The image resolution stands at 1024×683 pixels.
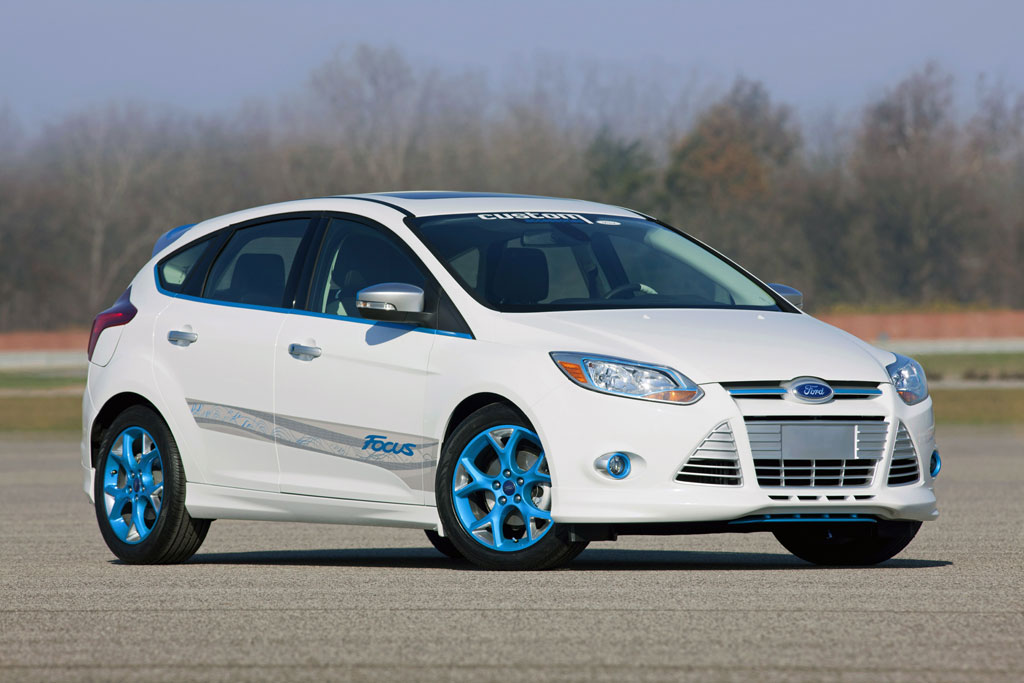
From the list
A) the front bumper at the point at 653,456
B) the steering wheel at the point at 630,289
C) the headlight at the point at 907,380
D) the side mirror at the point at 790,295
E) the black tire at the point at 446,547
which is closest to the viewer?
the front bumper at the point at 653,456

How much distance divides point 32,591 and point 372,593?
1.60 metres

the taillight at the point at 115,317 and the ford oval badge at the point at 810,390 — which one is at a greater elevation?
the ford oval badge at the point at 810,390

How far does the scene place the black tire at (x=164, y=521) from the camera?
9617 mm

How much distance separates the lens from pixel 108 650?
238 inches

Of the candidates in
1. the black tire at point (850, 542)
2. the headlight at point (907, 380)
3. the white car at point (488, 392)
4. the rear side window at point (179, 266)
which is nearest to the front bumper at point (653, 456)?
the white car at point (488, 392)

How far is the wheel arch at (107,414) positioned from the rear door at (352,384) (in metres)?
1.31

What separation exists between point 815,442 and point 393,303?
6.86ft

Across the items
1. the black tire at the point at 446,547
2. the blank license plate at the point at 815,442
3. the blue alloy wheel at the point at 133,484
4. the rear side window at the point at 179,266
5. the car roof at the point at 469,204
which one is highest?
the car roof at the point at 469,204

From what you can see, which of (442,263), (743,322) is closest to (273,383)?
(442,263)

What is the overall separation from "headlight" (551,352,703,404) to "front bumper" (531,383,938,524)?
0.04 metres

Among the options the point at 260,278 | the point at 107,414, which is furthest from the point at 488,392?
the point at 107,414

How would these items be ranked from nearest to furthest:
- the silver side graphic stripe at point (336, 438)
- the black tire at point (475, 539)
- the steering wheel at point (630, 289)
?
the black tire at point (475, 539) < the silver side graphic stripe at point (336, 438) < the steering wheel at point (630, 289)

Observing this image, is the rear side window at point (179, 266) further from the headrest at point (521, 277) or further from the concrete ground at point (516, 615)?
the headrest at point (521, 277)

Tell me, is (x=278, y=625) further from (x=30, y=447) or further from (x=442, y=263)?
(x=30, y=447)
